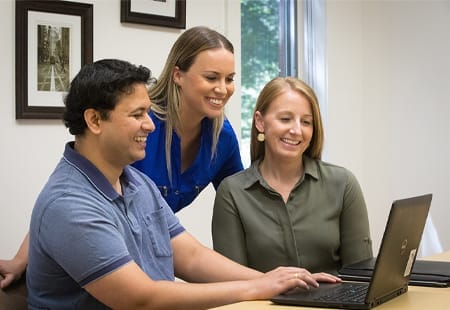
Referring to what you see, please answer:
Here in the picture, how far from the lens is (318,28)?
4578 millimetres

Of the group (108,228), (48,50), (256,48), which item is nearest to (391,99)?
(256,48)

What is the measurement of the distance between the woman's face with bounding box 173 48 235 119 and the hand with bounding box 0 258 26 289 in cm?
78

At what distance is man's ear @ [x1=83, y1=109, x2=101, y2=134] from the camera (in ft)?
6.04

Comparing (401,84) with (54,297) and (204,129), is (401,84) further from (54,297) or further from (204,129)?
(54,297)

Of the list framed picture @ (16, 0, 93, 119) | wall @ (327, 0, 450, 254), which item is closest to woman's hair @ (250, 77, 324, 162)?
framed picture @ (16, 0, 93, 119)

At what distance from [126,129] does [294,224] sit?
2.38 ft

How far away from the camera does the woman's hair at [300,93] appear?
2.46 metres

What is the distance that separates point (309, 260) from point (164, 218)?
0.54 meters

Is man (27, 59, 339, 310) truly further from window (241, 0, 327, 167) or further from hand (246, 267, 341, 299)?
window (241, 0, 327, 167)

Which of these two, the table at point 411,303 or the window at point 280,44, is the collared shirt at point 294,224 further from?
the window at point 280,44

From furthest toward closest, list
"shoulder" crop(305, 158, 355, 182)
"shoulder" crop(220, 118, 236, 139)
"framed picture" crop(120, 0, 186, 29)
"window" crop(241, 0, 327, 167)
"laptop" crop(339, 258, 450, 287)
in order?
1. "window" crop(241, 0, 327, 167)
2. "framed picture" crop(120, 0, 186, 29)
3. "shoulder" crop(220, 118, 236, 139)
4. "shoulder" crop(305, 158, 355, 182)
5. "laptop" crop(339, 258, 450, 287)

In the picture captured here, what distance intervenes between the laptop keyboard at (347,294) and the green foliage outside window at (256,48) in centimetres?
256

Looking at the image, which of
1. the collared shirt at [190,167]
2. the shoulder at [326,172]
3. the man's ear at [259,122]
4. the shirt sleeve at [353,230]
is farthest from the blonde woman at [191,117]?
the shirt sleeve at [353,230]

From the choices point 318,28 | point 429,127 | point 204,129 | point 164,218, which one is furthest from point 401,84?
point 164,218
